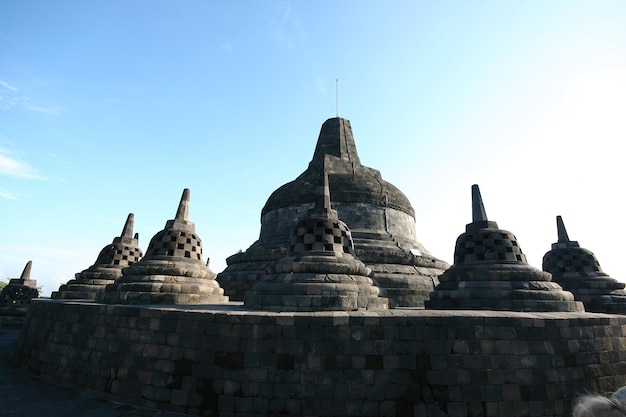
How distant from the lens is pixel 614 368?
255 inches

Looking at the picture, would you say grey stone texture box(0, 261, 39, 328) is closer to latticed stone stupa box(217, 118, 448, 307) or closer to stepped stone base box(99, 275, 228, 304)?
latticed stone stupa box(217, 118, 448, 307)

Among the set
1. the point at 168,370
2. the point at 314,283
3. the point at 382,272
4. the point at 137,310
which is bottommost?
the point at 168,370

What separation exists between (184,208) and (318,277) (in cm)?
695

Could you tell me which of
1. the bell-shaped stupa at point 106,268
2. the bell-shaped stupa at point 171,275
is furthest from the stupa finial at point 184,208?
the bell-shaped stupa at point 106,268

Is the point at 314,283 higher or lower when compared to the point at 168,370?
higher

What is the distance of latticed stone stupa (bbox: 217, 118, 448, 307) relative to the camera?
45.3ft

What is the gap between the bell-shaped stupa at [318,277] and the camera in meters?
7.21

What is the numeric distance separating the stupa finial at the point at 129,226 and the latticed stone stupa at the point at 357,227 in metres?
5.11

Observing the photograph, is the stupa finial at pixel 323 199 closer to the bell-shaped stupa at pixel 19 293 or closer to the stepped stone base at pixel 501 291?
the stepped stone base at pixel 501 291

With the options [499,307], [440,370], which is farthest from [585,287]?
[440,370]

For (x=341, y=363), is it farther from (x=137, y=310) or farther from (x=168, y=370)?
(x=137, y=310)

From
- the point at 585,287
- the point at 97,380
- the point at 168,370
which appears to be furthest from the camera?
the point at 585,287

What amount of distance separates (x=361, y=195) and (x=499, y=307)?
10.1 meters

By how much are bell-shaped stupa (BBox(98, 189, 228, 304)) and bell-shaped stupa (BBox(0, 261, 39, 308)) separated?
46.0ft
